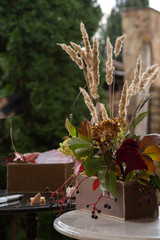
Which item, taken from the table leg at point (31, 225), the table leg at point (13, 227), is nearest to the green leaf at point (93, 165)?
the table leg at point (31, 225)

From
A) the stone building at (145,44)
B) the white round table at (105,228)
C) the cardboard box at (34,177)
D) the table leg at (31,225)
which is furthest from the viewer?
the stone building at (145,44)

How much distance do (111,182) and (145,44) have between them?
2215mm

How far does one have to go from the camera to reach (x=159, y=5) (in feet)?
8.64

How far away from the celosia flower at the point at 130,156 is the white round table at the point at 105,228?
5.3 inches

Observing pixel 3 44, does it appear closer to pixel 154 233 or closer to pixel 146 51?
pixel 146 51

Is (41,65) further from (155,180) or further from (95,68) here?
(155,180)

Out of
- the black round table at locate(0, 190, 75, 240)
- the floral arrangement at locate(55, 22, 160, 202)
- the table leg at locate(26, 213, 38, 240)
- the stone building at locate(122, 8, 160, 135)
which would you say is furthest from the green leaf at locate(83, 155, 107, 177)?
the stone building at locate(122, 8, 160, 135)

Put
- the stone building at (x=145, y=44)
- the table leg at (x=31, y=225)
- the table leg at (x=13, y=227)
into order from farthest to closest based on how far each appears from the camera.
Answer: the table leg at (x=13, y=227)
the stone building at (x=145, y=44)
the table leg at (x=31, y=225)

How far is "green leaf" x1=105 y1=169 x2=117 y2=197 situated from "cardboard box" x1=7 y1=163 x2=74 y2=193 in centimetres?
67

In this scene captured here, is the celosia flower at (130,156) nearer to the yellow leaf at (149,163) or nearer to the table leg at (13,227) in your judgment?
the yellow leaf at (149,163)

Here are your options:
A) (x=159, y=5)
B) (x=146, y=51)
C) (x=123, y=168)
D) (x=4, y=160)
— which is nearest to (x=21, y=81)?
(x=146, y=51)

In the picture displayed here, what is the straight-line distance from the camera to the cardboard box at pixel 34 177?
151 cm

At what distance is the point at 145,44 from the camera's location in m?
2.86

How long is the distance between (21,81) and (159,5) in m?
1.43
